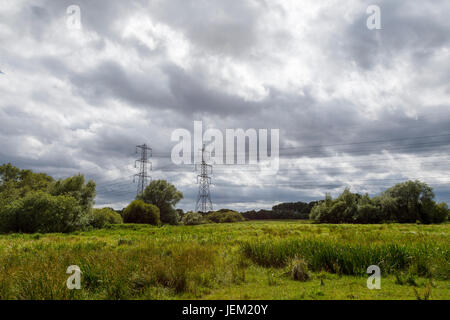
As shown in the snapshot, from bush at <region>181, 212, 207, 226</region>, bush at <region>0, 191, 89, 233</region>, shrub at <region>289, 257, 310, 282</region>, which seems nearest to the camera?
shrub at <region>289, 257, 310, 282</region>

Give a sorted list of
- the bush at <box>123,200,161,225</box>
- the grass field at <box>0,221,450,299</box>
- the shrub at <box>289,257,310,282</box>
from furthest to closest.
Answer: the bush at <box>123,200,161,225</box> < the shrub at <box>289,257,310,282</box> < the grass field at <box>0,221,450,299</box>

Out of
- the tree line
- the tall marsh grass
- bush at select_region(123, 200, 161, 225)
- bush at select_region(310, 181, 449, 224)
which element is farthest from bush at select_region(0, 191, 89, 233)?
bush at select_region(310, 181, 449, 224)

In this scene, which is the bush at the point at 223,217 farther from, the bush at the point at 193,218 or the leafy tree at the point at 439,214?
the leafy tree at the point at 439,214

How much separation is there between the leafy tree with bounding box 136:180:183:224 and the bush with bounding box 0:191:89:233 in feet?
145

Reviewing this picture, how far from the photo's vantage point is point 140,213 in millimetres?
63781

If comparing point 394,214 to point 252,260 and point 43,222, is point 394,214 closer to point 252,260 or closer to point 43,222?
point 252,260

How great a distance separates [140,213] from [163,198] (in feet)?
55.9

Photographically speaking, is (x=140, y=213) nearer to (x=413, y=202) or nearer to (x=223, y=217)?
(x=223, y=217)

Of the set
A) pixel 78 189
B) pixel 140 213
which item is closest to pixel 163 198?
pixel 140 213

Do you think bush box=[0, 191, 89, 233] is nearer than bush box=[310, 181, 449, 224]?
Yes

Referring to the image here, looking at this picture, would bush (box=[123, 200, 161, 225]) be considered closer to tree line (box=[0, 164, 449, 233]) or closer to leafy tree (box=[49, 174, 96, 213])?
tree line (box=[0, 164, 449, 233])

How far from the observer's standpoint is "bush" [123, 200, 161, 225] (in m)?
63.7

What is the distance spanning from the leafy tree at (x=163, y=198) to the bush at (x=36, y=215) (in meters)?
44.2
